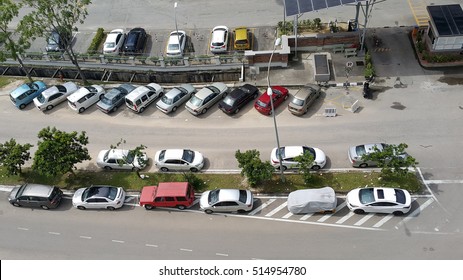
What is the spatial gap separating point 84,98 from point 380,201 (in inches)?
1081

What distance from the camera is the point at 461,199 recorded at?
29.5 m

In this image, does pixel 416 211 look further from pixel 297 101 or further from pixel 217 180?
pixel 217 180

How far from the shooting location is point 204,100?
124ft

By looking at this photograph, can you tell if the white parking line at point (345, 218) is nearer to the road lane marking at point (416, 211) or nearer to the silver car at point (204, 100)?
the road lane marking at point (416, 211)

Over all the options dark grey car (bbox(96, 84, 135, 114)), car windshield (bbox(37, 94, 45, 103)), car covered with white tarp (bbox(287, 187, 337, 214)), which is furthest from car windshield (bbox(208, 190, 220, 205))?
car windshield (bbox(37, 94, 45, 103))

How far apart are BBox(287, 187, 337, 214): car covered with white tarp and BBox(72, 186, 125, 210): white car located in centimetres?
1251

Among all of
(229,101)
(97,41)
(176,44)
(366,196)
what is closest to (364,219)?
(366,196)

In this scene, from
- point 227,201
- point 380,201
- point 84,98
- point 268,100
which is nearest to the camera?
point 380,201

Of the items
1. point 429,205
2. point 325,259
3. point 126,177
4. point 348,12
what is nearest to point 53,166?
point 126,177

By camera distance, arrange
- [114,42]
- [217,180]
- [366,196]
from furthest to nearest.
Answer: [114,42], [217,180], [366,196]

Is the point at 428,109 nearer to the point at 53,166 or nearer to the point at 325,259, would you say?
the point at 325,259

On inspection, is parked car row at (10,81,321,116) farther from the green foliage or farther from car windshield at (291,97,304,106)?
the green foliage

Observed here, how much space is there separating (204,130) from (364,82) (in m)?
15.1

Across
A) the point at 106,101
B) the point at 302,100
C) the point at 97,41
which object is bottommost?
the point at 302,100
